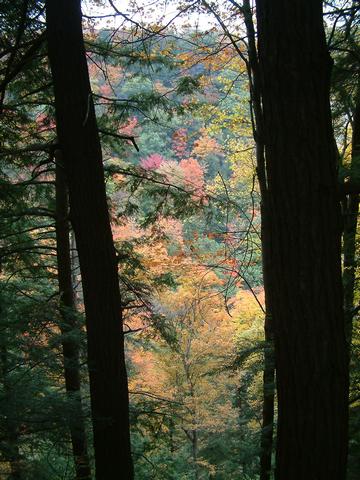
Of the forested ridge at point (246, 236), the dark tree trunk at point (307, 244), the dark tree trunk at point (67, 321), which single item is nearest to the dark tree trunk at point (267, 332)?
the forested ridge at point (246, 236)

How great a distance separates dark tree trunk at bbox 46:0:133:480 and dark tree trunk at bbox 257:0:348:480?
1.69 metres

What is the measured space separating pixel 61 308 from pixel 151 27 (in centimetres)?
Result: 348

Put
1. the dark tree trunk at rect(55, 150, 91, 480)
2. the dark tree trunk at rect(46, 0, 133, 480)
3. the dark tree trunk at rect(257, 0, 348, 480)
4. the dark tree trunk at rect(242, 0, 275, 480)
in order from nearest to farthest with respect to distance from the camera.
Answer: the dark tree trunk at rect(257, 0, 348, 480), the dark tree trunk at rect(46, 0, 133, 480), the dark tree trunk at rect(242, 0, 275, 480), the dark tree trunk at rect(55, 150, 91, 480)

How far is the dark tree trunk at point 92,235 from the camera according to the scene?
10.3 feet

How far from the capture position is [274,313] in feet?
6.10

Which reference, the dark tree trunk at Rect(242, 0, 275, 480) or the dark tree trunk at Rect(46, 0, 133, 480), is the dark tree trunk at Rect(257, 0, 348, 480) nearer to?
the dark tree trunk at Rect(46, 0, 133, 480)

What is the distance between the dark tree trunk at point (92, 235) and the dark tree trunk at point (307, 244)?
66.4 inches

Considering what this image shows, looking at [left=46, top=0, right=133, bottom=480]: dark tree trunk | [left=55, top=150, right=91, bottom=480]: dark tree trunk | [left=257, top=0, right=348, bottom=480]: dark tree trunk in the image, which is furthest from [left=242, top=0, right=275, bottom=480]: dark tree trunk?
[left=257, top=0, right=348, bottom=480]: dark tree trunk

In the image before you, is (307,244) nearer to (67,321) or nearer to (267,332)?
(267,332)

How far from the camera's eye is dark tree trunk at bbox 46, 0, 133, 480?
314 centimetres

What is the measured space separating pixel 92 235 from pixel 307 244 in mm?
1842

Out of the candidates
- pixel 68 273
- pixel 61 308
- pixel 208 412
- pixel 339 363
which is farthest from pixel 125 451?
pixel 208 412

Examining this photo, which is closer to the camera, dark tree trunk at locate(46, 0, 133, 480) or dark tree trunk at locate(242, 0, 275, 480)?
dark tree trunk at locate(46, 0, 133, 480)

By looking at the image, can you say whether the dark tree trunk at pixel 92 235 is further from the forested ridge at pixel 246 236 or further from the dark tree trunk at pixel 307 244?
the dark tree trunk at pixel 307 244
